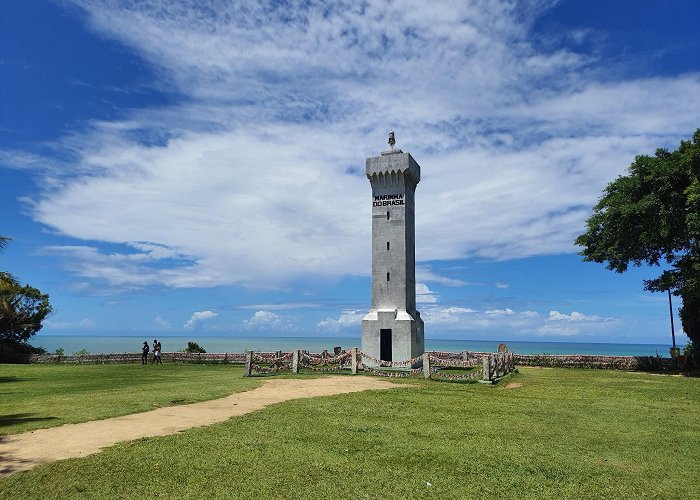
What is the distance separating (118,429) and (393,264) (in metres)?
23.1

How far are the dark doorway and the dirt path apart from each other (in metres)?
13.2

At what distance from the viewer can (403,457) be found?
9.13 metres

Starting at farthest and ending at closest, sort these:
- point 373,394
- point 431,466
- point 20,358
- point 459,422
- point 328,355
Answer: point 20,358
point 328,355
point 373,394
point 459,422
point 431,466

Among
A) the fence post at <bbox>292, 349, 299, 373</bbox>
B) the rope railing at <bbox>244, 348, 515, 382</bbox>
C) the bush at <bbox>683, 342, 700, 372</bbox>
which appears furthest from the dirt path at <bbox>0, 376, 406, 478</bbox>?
the bush at <bbox>683, 342, 700, 372</bbox>

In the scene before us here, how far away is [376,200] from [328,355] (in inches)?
440

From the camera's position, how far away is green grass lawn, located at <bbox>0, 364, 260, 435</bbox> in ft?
41.5

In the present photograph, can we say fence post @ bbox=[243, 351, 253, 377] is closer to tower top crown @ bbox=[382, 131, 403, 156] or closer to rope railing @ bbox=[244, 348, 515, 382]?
rope railing @ bbox=[244, 348, 515, 382]

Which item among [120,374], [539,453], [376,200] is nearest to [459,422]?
[539,453]

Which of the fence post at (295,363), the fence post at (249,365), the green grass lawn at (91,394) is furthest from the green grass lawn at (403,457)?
the fence post at (295,363)

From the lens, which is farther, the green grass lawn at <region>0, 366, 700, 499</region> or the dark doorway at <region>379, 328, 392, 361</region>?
the dark doorway at <region>379, 328, 392, 361</region>

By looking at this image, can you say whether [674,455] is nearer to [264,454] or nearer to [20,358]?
[264,454]

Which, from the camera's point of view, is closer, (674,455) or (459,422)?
(674,455)

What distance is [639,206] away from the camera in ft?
88.6

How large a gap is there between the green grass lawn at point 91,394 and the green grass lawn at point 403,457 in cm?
381
